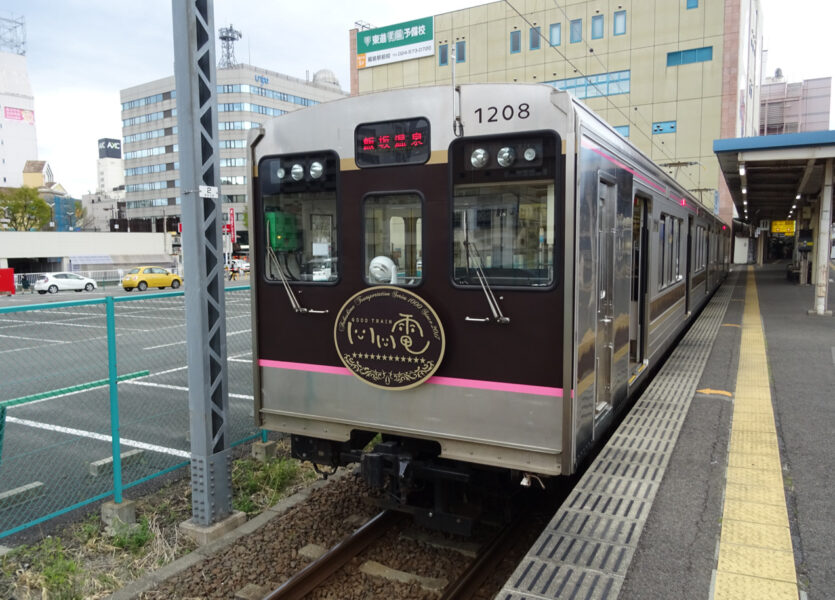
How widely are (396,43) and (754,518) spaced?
48.5 meters

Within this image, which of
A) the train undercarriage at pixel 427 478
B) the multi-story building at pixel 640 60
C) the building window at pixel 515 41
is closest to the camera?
the train undercarriage at pixel 427 478

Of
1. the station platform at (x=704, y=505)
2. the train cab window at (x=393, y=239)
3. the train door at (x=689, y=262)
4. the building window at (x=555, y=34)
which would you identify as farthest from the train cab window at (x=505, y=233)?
the building window at (x=555, y=34)

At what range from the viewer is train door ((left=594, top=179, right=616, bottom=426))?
452 centimetres

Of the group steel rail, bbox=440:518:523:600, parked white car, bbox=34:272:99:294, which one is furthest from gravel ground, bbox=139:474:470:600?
parked white car, bbox=34:272:99:294

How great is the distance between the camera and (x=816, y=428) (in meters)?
5.94

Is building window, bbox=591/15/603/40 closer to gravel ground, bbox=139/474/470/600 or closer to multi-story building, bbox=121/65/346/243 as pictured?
gravel ground, bbox=139/474/470/600

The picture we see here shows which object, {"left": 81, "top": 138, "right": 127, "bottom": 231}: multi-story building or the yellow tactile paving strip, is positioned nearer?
the yellow tactile paving strip

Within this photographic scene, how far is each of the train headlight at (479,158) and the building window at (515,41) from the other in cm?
4191

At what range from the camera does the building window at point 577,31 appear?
132ft

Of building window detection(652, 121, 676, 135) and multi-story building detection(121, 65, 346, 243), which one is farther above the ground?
multi-story building detection(121, 65, 346, 243)

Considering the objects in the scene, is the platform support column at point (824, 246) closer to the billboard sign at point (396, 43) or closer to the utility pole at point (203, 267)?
the utility pole at point (203, 267)

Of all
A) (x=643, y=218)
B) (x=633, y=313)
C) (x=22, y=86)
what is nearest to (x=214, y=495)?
(x=633, y=313)

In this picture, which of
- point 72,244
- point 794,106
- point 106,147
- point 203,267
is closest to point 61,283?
point 72,244

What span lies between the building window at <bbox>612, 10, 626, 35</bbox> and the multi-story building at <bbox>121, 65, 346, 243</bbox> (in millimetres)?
45211
